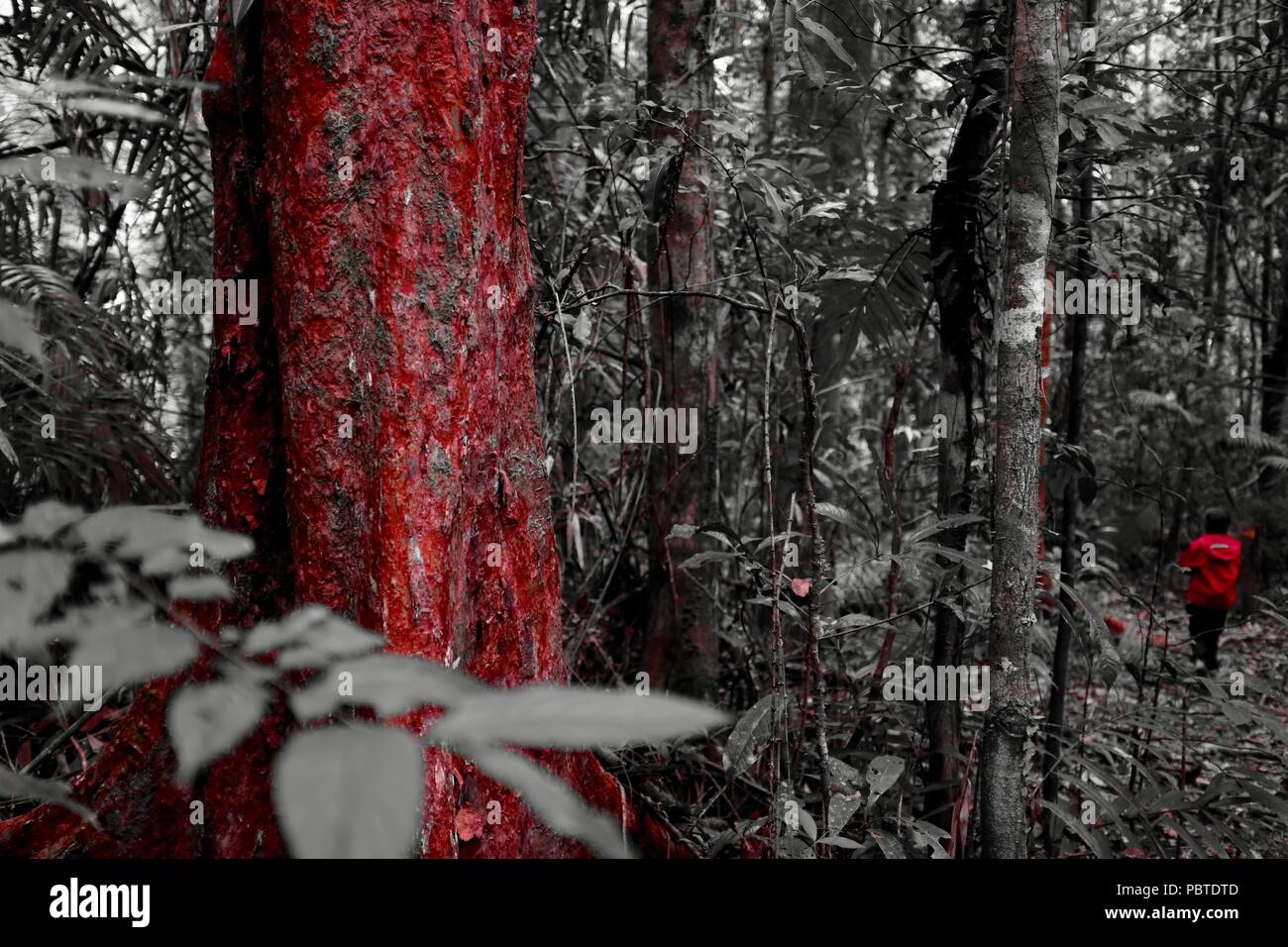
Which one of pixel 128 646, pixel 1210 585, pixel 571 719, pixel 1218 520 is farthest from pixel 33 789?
pixel 1218 520

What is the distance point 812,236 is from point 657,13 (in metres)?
1.51

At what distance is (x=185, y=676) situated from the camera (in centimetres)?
196

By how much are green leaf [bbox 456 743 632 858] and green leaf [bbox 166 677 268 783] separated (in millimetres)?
146

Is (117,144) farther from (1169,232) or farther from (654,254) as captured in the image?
(1169,232)

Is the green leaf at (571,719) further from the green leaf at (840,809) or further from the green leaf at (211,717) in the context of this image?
the green leaf at (840,809)

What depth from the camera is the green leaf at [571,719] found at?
1.39ft

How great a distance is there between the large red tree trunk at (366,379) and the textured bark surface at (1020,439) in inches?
38.4

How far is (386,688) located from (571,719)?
0.37 feet

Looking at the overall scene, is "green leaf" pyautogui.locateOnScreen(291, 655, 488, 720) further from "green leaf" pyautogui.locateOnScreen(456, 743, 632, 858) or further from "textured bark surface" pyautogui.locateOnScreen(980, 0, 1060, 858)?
"textured bark surface" pyautogui.locateOnScreen(980, 0, 1060, 858)

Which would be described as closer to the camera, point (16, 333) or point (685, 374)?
point (16, 333)

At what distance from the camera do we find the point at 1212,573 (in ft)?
20.1

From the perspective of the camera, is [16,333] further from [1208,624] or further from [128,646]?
[1208,624]
